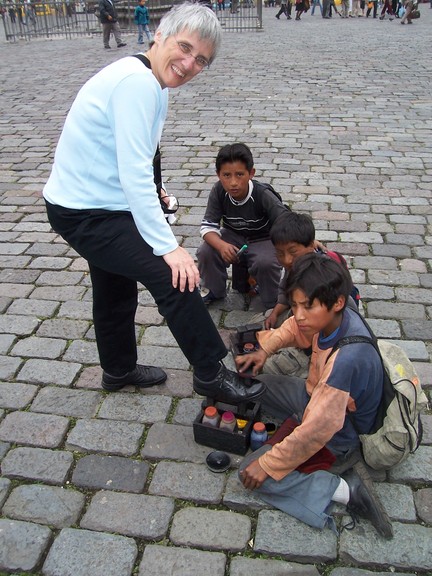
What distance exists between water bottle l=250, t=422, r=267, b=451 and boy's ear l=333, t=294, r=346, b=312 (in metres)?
0.66

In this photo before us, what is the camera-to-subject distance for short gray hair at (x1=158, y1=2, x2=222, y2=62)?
2258 mm

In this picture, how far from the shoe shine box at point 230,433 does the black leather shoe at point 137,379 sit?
42 centimetres

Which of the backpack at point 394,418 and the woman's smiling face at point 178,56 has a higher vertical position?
the woman's smiling face at point 178,56

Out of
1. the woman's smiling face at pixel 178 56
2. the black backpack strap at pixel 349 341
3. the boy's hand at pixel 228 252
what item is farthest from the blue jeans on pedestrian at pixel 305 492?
the woman's smiling face at pixel 178 56

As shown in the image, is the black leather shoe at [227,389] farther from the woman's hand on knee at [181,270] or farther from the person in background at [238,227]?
the person in background at [238,227]

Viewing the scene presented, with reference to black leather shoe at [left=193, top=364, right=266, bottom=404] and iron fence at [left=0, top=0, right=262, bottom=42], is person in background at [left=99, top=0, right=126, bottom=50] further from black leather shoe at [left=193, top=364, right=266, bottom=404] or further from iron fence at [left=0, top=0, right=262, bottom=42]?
black leather shoe at [left=193, top=364, right=266, bottom=404]

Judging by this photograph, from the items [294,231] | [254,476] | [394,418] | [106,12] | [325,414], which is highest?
[294,231]

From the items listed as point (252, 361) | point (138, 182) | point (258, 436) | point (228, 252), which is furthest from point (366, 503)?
point (228, 252)

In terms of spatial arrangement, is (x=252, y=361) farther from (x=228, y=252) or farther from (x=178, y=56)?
(x=178, y=56)

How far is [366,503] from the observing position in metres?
2.36

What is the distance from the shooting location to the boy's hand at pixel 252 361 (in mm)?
2953

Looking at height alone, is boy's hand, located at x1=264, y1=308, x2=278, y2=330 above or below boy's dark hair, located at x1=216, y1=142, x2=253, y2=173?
below

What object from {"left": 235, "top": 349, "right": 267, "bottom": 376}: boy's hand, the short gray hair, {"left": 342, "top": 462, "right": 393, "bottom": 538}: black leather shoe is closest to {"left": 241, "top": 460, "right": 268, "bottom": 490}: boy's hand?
{"left": 342, "top": 462, "right": 393, "bottom": 538}: black leather shoe

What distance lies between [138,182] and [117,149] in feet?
0.47
